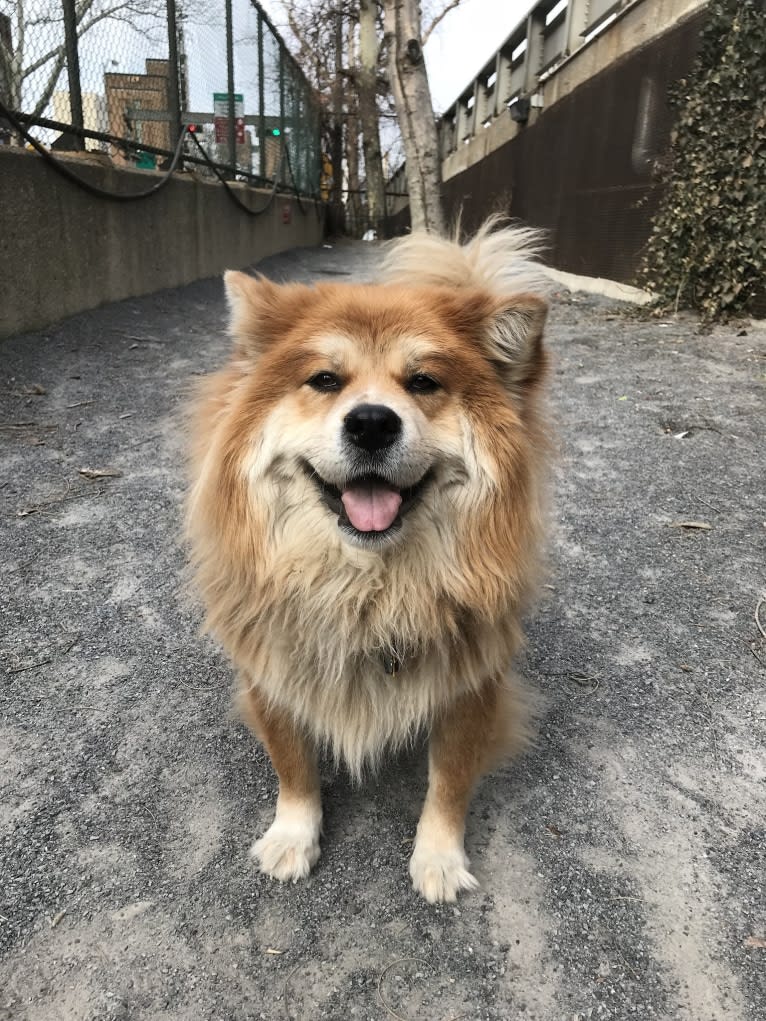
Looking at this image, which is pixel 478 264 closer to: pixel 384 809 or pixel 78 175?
pixel 384 809

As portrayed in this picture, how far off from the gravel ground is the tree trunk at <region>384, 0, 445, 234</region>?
6.70 meters

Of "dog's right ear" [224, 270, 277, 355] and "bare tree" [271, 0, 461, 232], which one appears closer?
"dog's right ear" [224, 270, 277, 355]

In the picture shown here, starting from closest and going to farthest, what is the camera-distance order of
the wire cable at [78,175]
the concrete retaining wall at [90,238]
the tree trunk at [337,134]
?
the wire cable at [78,175] < the concrete retaining wall at [90,238] < the tree trunk at [337,134]

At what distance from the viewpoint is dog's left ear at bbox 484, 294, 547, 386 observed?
64.1 inches

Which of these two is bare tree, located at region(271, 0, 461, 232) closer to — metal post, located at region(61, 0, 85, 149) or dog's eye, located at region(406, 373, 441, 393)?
metal post, located at region(61, 0, 85, 149)

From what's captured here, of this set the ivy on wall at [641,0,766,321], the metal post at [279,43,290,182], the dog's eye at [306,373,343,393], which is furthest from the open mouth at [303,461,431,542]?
the metal post at [279,43,290,182]

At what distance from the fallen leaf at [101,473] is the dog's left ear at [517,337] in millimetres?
2539

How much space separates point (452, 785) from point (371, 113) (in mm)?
20295

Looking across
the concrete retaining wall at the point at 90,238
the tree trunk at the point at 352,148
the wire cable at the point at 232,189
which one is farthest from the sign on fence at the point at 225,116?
the tree trunk at the point at 352,148

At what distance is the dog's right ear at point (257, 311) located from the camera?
1.72 meters

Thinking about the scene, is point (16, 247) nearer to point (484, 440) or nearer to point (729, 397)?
point (484, 440)

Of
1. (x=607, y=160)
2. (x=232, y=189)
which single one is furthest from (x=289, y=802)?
(x=232, y=189)

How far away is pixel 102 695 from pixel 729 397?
169 inches

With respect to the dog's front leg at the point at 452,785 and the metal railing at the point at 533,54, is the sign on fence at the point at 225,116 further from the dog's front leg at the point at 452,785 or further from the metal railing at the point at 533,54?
the dog's front leg at the point at 452,785
